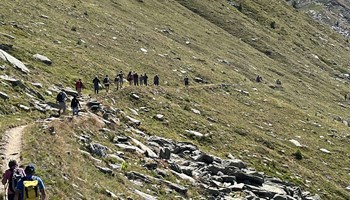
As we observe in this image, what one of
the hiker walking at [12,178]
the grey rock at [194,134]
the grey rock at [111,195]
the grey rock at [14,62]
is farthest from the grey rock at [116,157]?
the grey rock at [14,62]

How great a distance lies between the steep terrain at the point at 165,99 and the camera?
24.8m

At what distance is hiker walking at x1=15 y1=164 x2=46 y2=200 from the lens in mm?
13242

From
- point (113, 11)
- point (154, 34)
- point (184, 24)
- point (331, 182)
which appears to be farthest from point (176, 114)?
point (184, 24)

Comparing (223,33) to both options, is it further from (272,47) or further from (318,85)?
(318,85)

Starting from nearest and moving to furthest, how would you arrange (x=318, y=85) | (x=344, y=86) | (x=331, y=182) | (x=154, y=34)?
1. (x=331, y=182)
2. (x=154, y=34)
3. (x=318, y=85)
4. (x=344, y=86)

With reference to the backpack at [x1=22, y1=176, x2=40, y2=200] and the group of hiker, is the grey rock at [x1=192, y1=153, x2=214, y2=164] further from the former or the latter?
the backpack at [x1=22, y1=176, x2=40, y2=200]

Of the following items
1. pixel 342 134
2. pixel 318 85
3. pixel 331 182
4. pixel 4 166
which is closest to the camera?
pixel 4 166

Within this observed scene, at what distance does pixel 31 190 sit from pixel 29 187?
10 cm

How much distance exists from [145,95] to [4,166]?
26.0 meters

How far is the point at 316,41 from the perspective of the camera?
118750 millimetres

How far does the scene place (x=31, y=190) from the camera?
13.2m

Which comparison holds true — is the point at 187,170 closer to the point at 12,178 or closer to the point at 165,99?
the point at 12,178

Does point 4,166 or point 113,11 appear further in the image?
point 113,11

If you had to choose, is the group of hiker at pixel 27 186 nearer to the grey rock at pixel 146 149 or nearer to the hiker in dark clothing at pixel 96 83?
the grey rock at pixel 146 149
